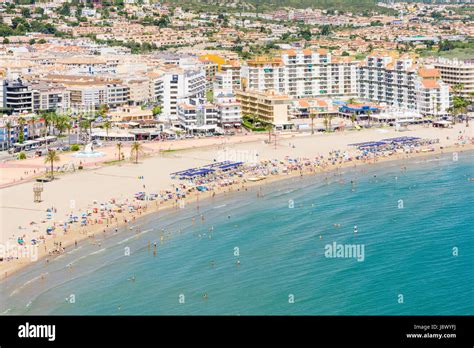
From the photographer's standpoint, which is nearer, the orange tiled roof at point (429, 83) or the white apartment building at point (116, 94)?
the orange tiled roof at point (429, 83)

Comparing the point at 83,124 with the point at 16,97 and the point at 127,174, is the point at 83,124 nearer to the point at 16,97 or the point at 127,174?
the point at 16,97

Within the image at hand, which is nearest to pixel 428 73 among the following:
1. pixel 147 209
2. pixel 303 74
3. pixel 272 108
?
pixel 303 74

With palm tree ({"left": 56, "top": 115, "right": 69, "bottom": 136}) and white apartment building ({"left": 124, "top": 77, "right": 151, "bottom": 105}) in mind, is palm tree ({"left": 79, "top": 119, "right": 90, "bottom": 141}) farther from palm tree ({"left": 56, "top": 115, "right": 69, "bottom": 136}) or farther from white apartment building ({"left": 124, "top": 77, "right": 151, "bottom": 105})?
white apartment building ({"left": 124, "top": 77, "right": 151, "bottom": 105})

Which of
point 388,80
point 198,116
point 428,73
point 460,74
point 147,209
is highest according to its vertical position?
point 428,73

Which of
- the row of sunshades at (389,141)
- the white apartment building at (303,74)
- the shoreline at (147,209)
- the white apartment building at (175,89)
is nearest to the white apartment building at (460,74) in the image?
the white apartment building at (303,74)

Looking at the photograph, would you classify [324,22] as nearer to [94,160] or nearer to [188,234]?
[94,160]

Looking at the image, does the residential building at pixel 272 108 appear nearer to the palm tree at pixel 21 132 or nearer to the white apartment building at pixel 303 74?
the white apartment building at pixel 303 74

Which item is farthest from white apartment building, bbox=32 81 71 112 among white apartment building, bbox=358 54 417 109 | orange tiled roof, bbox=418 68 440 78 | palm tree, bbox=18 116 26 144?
orange tiled roof, bbox=418 68 440 78
